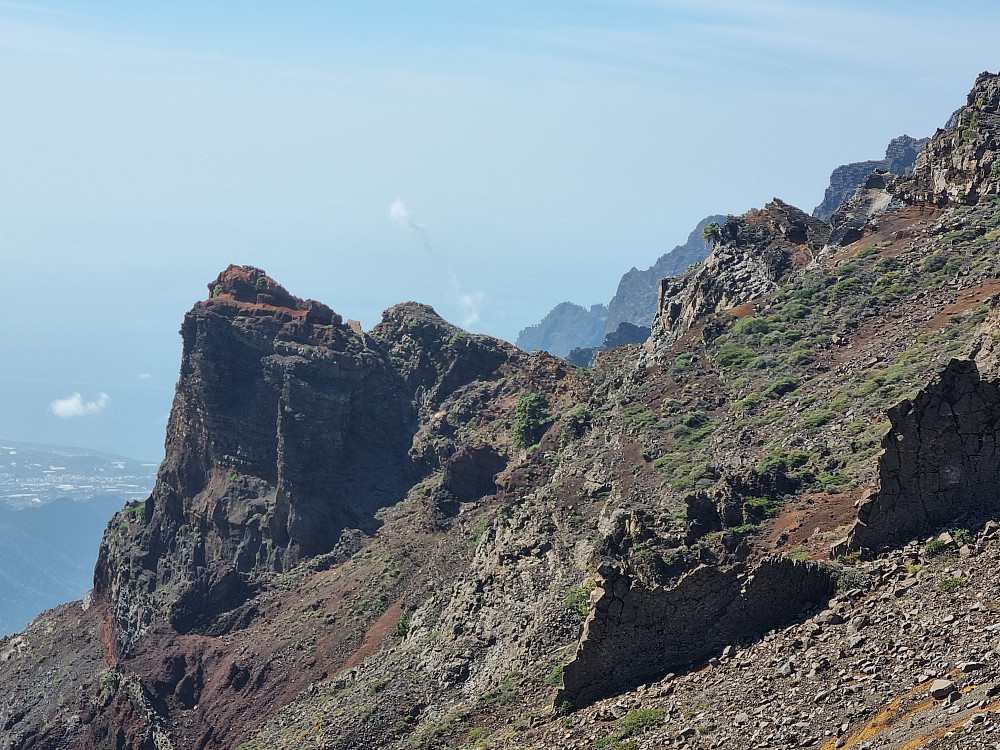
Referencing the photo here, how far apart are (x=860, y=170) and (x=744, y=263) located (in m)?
105

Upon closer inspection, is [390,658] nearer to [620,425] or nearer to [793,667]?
[620,425]

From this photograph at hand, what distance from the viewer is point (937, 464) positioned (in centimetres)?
2895

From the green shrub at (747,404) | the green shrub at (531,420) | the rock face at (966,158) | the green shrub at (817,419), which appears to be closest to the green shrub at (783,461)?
the green shrub at (817,419)

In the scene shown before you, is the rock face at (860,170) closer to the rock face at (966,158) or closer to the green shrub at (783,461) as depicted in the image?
the rock face at (966,158)

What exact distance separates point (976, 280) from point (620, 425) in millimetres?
17007

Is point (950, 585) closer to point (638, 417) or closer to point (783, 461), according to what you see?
point (783, 461)

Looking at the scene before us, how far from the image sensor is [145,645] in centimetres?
6444

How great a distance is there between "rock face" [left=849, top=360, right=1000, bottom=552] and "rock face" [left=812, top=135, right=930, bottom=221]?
10801cm

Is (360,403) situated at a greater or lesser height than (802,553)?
greater

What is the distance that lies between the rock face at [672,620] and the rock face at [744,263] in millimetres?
31669

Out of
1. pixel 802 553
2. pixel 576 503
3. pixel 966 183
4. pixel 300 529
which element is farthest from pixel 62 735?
pixel 966 183

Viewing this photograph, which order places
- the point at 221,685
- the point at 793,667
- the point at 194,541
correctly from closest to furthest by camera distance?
the point at 793,667
the point at 221,685
the point at 194,541

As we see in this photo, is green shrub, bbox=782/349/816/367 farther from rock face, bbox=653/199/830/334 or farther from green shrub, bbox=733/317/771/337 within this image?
rock face, bbox=653/199/830/334

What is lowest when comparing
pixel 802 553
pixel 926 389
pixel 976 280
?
pixel 802 553
